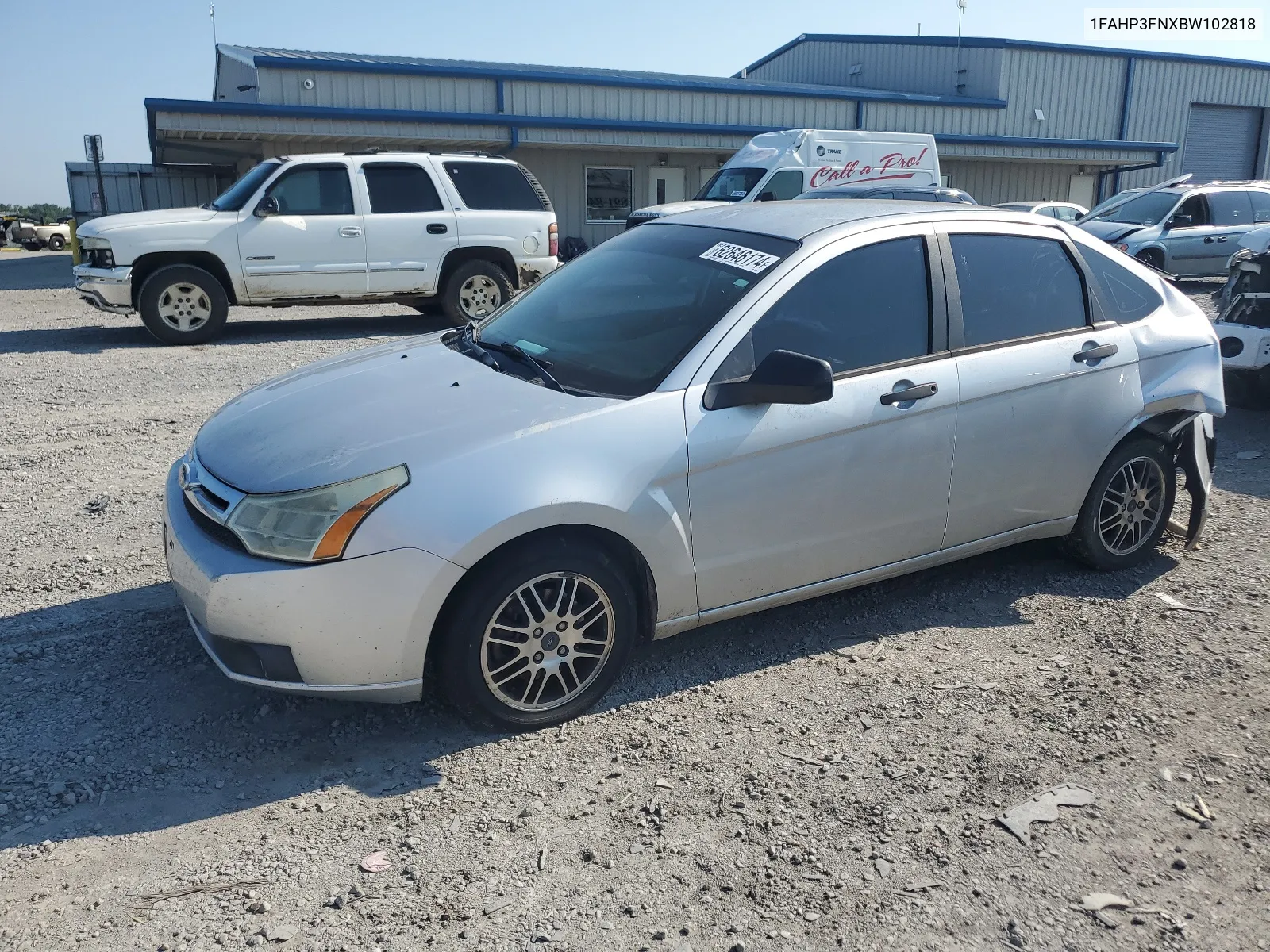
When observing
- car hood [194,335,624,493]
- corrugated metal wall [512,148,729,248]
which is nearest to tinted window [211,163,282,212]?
car hood [194,335,624,493]

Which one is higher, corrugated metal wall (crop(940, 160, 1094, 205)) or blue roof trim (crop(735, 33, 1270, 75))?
blue roof trim (crop(735, 33, 1270, 75))

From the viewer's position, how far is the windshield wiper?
12.1 ft

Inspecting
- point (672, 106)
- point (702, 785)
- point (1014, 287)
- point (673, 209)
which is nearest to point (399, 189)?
point (673, 209)

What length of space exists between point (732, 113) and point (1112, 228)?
34.5ft

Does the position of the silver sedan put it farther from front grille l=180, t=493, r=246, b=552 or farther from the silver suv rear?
the silver suv rear

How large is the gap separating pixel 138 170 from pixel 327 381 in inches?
967

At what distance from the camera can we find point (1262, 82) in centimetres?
3378

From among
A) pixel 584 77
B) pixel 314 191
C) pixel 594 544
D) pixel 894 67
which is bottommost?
pixel 594 544

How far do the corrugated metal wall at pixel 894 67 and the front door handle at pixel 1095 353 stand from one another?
29.5 meters

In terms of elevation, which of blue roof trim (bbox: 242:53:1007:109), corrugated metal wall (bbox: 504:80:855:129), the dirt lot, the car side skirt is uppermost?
blue roof trim (bbox: 242:53:1007:109)

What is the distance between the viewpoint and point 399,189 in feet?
38.8

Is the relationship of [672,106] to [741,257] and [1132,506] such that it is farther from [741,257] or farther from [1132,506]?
[741,257]

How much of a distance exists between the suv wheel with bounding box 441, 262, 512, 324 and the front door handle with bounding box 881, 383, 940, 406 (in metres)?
8.81

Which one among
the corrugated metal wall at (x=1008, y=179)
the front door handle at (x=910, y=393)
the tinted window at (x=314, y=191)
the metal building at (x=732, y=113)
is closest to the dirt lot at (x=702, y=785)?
the front door handle at (x=910, y=393)
